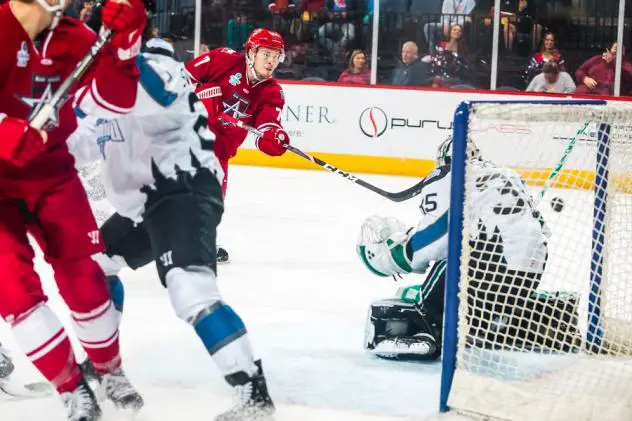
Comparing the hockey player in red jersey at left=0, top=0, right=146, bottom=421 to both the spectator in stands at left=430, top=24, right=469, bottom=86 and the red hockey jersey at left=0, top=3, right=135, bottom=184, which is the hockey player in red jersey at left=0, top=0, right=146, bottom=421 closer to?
the red hockey jersey at left=0, top=3, right=135, bottom=184

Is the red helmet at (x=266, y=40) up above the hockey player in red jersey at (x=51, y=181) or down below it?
above

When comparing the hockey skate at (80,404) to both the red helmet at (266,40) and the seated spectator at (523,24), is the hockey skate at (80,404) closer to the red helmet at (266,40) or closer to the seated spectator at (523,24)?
the red helmet at (266,40)

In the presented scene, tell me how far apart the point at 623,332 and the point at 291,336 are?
970mm

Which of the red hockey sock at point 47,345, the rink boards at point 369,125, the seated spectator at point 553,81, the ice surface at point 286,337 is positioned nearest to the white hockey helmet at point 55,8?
the red hockey sock at point 47,345

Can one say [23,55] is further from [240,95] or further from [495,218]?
[240,95]

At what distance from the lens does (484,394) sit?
2.51m

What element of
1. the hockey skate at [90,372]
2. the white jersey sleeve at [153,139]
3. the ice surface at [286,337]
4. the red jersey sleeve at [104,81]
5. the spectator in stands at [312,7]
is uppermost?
the spectator in stands at [312,7]

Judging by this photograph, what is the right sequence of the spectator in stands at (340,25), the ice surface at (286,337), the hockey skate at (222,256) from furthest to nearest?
the spectator in stands at (340,25)
the hockey skate at (222,256)
the ice surface at (286,337)

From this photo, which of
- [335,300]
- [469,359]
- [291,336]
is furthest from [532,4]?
[469,359]

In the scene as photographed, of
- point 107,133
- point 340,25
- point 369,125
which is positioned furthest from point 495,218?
point 340,25

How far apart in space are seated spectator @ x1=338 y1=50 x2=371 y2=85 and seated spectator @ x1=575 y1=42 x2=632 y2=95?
4.72 feet

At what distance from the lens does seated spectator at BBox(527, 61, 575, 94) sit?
7.61m

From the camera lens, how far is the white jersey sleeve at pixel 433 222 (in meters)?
2.85

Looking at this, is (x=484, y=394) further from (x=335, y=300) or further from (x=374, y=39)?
(x=374, y=39)
